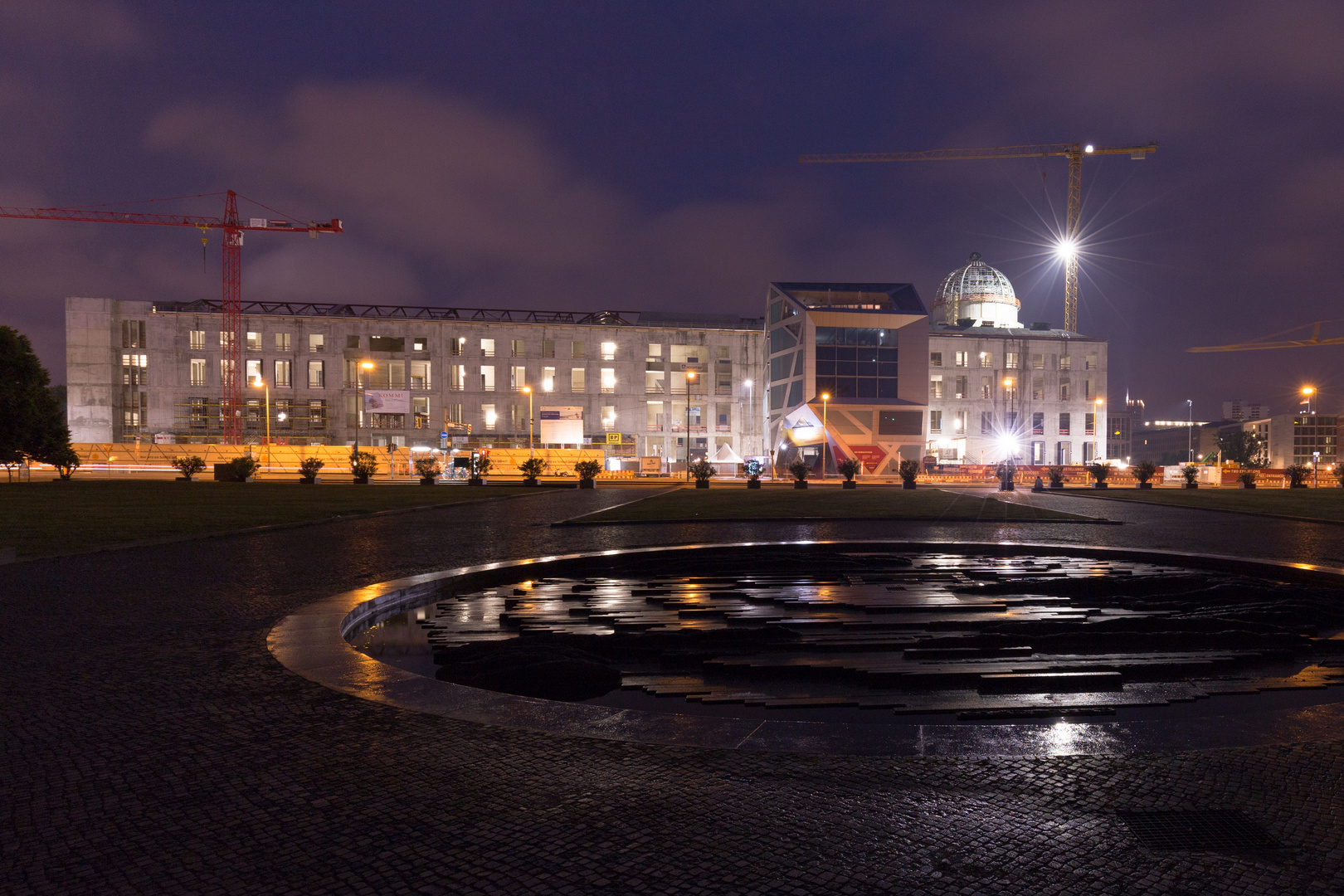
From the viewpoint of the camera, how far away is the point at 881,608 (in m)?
7.75

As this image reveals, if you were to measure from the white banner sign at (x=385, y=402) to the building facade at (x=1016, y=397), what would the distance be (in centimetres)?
4897

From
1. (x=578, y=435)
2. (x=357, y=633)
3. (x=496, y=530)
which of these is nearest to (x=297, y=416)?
(x=578, y=435)

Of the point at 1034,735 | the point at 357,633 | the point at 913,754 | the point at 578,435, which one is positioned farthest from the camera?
the point at 578,435

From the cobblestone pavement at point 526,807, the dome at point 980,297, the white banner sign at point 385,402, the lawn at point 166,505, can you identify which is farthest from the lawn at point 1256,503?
the dome at point 980,297

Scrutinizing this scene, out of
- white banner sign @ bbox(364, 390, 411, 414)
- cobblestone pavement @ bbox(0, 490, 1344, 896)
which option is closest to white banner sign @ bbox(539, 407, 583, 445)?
white banner sign @ bbox(364, 390, 411, 414)

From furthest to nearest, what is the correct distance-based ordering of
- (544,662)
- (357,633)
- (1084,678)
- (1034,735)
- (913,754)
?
(357,633), (544,662), (1084,678), (1034,735), (913,754)

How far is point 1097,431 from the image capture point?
8006cm

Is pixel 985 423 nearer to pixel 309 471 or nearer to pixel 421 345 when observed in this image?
pixel 421 345

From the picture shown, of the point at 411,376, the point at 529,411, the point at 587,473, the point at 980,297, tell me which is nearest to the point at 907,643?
the point at 587,473

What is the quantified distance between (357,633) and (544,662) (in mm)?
2264

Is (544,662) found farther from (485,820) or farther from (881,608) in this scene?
(881,608)

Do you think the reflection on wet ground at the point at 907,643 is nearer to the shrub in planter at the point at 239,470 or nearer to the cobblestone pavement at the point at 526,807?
the cobblestone pavement at the point at 526,807

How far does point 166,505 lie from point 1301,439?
168406 millimetres

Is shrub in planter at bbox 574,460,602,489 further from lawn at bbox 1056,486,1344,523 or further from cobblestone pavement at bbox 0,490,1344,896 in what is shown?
cobblestone pavement at bbox 0,490,1344,896
